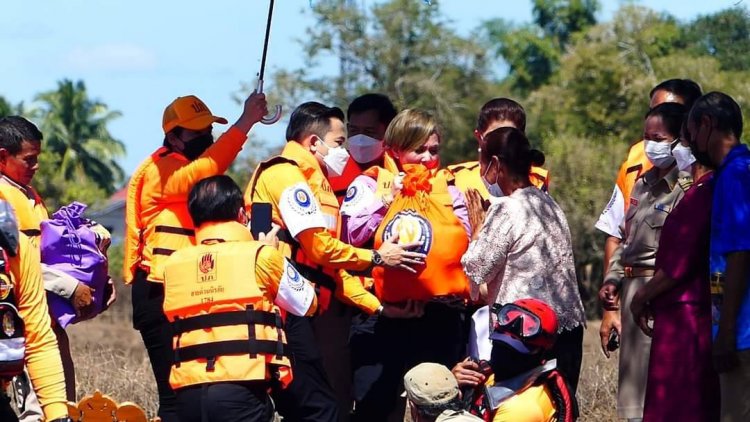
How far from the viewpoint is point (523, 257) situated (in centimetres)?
685

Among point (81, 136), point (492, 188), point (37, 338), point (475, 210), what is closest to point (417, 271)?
point (475, 210)

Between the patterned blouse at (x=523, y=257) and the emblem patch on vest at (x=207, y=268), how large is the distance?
4.16 feet

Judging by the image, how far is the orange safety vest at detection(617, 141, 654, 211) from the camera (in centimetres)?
790

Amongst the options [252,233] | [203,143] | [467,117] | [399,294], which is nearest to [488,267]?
[399,294]

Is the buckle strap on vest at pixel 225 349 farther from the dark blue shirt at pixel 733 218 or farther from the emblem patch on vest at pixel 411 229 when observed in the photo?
the dark blue shirt at pixel 733 218

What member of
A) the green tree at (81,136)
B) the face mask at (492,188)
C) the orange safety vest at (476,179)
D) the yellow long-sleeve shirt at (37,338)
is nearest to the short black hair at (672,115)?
the orange safety vest at (476,179)

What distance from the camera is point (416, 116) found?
7.61m

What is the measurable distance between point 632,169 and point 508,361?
2.07 m

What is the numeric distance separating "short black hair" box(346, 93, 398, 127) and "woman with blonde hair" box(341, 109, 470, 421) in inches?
19.6

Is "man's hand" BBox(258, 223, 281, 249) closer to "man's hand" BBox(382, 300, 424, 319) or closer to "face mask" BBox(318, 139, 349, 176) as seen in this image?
"face mask" BBox(318, 139, 349, 176)

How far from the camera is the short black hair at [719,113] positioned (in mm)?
6117

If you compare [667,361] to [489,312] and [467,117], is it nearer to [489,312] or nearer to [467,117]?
[489,312]

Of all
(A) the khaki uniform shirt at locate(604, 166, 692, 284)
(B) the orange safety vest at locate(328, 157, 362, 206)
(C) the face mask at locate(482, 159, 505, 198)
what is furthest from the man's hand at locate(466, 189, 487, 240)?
(B) the orange safety vest at locate(328, 157, 362, 206)

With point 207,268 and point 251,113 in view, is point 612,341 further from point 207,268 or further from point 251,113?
point 207,268
